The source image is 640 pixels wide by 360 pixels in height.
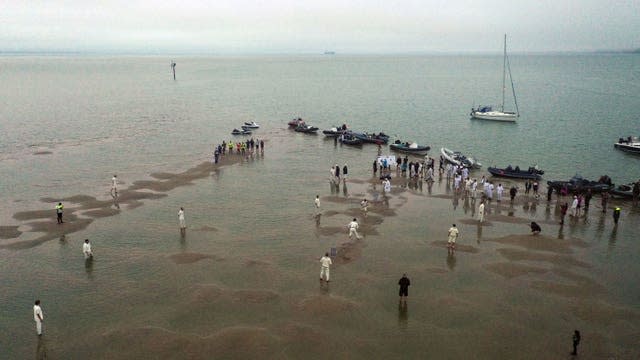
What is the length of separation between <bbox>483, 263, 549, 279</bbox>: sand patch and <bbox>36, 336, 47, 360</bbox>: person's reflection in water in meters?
19.5

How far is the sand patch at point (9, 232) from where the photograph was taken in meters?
28.3

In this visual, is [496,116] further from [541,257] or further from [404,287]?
[404,287]

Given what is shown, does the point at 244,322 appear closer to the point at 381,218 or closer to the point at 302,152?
the point at 381,218

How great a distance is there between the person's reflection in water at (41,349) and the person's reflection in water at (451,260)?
17835mm

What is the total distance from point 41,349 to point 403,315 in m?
13.7

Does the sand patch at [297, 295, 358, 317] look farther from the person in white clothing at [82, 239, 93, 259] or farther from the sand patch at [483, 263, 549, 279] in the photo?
the person in white clothing at [82, 239, 93, 259]

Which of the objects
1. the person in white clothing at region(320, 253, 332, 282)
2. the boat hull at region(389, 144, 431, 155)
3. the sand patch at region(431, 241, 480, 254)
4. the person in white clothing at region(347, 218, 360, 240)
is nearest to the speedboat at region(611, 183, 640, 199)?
the sand patch at region(431, 241, 480, 254)

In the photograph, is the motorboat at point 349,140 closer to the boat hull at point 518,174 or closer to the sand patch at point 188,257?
the boat hull at point 518,174

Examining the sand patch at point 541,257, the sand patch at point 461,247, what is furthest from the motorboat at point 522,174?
the sand patch at point 461,247

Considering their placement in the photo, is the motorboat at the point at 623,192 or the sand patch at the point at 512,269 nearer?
the sand patch at the point at 512,269

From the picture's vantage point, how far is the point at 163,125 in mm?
72188

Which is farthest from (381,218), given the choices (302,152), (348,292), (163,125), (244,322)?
(163,125)

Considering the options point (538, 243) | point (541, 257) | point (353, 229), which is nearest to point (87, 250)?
point (353, 229)

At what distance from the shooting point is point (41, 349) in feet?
57.9
